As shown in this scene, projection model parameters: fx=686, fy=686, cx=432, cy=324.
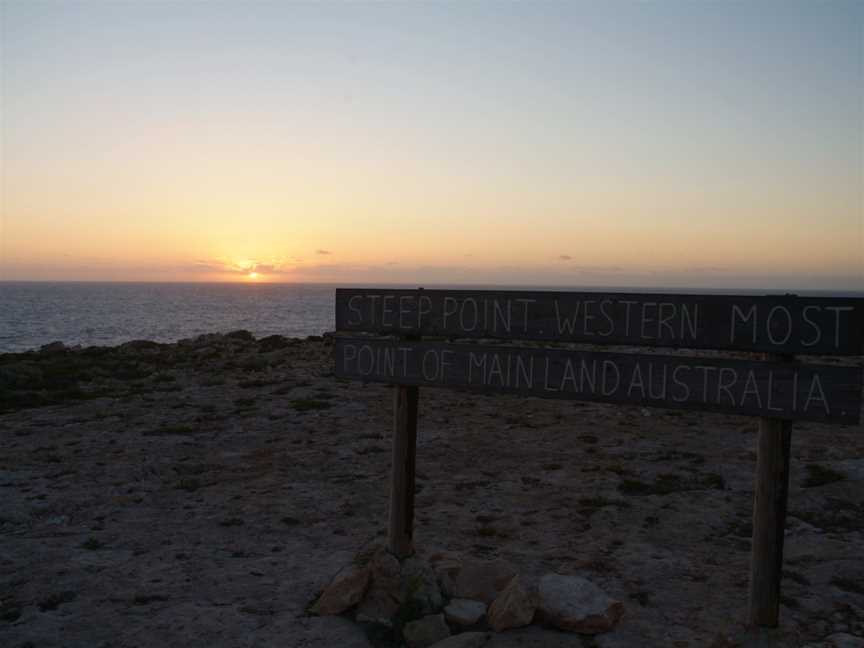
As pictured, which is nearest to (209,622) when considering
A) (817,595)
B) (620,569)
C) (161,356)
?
(620,569)

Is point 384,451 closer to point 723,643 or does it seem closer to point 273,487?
point 273,487

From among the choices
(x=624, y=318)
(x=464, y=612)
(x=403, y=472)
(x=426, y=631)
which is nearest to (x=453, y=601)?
(x=464, y=612)

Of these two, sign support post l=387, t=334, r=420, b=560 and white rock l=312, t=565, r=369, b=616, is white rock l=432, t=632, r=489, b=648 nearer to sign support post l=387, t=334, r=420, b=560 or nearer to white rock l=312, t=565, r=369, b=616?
white rock l=312, t=565, r=369, b=616

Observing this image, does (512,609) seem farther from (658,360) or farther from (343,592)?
(658,360)

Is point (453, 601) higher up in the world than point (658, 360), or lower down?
lower down

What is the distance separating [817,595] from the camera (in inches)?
235

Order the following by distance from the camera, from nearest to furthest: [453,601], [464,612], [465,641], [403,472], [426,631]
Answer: [465,641] → [426,631] → [464,612] → [453,601] → [403,472]

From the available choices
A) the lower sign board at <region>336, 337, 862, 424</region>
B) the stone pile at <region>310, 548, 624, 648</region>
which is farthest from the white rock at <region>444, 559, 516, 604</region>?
the lower sign board at <region>336, 337, 862, 424</region>

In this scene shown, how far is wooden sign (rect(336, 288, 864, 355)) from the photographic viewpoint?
15.8 ft

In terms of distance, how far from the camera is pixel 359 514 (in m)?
8.58

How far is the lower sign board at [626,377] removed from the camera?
15.9 feet

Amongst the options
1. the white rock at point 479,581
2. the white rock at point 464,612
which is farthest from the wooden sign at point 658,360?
the white rock at point 464,612

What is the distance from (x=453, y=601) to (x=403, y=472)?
1307mm

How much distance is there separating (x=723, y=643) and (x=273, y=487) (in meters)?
6.38
